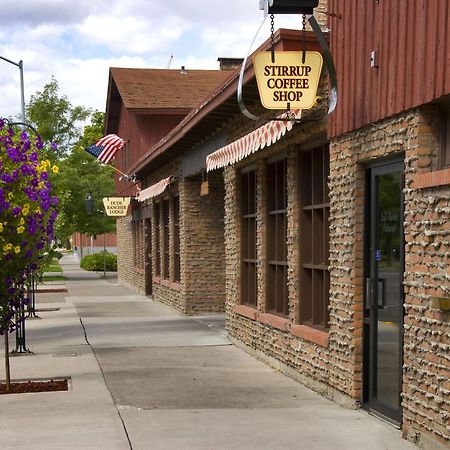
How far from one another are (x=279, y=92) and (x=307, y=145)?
5.77ft

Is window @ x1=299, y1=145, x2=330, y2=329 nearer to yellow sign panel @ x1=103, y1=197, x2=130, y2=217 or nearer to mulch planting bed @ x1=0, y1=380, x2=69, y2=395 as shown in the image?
mulch planting bed @ x1=0, y1=380, x2=69, y2=395

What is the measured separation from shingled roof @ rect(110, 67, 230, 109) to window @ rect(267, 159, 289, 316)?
47.8 ft

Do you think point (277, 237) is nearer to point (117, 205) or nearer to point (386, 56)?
point (386, 56)

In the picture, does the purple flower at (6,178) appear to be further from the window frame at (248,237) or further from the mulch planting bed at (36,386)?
the window frame at (248,237)

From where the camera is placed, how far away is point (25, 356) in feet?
39.8

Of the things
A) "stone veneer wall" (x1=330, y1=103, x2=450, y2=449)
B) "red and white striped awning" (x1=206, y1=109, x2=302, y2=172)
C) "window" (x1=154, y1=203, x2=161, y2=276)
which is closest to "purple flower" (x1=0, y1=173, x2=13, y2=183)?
"red and white striped awning" (x1=206, y1=109, x2=302, y2=172)

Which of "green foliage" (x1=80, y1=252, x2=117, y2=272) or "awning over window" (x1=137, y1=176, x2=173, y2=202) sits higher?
"awning over window" (x1=137, y1=176, x2=173, y2=202)

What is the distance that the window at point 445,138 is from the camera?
6188 millimetres

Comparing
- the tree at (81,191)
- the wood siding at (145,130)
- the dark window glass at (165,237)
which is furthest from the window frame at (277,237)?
the tree at (81,191)

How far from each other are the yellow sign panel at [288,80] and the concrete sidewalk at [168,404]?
9.78 feet

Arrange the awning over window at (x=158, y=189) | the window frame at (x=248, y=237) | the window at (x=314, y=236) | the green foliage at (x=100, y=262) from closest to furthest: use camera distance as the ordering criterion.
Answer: the window at (x=314, y=236)
the window frame at (x=248, y=237)
the awning over window at (x=158, y=189)
the green foliage at (x=100, y=262)

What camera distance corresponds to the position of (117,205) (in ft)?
86.5

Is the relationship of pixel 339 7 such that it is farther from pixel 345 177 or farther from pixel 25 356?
pixel 25 356

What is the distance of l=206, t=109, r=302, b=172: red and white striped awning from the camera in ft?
27.7
